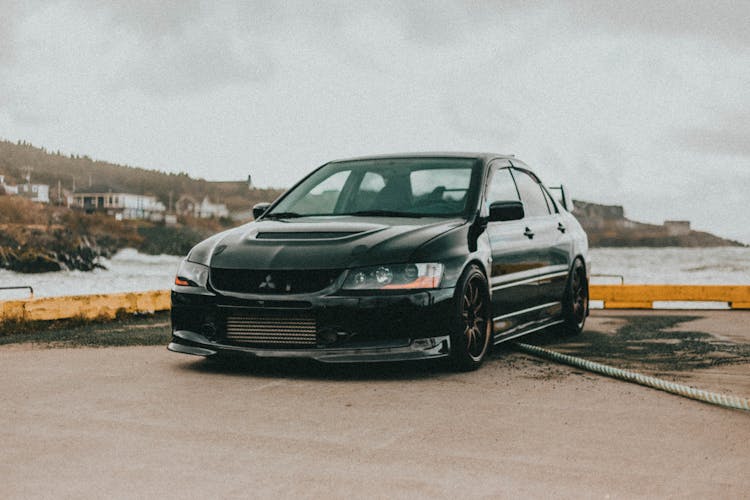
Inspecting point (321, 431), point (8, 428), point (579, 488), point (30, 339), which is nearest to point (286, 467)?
point (321, 431)

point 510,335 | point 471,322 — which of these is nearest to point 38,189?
point 510,335

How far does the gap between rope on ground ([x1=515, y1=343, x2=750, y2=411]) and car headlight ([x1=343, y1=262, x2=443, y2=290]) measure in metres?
1.29

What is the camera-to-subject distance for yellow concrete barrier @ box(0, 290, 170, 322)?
9.83 meters

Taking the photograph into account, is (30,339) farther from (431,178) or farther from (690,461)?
(690,461)

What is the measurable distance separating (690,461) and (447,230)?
9.36ft

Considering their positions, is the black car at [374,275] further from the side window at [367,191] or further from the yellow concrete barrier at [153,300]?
the yellow concrete barrier at [153,300]

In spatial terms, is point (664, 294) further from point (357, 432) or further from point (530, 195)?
point (357, 432)

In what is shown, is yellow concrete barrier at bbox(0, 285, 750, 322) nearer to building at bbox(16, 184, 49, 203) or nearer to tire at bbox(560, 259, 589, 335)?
tire at bbox(560, 259, 589, 335)

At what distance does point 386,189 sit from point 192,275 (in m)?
1.80

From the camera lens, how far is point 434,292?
6.24 m

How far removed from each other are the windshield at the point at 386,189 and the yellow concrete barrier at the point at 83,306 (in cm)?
366

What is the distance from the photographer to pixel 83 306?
1052 cm

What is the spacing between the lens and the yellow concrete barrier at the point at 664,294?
43.0 ft

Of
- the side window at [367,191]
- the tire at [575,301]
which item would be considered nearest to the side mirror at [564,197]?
the tire at [575,301]
